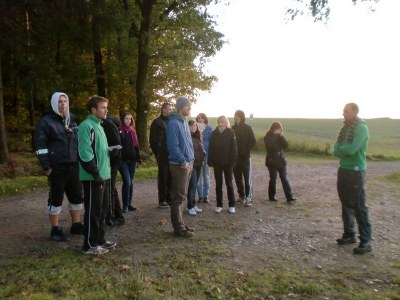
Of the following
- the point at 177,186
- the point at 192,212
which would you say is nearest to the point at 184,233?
the point at 177,186

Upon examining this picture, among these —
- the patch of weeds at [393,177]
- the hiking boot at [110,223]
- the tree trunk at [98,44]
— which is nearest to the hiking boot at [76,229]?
the hiking boot at [110,223]

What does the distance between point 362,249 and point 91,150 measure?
4.42 m

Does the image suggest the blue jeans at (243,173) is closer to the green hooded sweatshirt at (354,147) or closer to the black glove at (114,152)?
the green hooded sweatshirt at (354,147)

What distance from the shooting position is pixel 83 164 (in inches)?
220

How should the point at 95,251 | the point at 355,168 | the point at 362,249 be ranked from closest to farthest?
the point at 95,251
the point at 362,249
the point at 355,168

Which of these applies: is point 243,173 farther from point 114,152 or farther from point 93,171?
point 93,171

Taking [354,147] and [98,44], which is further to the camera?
[98,44]

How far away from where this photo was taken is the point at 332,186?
13.9 m

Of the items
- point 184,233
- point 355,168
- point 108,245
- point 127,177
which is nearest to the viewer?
point 108,245

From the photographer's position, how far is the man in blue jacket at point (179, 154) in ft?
21.5

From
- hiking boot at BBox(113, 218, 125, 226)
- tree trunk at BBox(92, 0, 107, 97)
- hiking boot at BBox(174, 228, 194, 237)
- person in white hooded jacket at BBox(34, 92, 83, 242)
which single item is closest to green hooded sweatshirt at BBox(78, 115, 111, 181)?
person in white hooded jacket at BBox(34, 92, 83, 242)

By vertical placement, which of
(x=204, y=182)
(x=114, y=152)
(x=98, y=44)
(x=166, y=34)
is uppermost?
(x=166, y=34)

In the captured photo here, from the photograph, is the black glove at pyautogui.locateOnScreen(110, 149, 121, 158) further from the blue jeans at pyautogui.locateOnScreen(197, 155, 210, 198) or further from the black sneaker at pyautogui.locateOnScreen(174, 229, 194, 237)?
the blue jeans at pyautogui.locateOnScreen(197, 155, 210, 198)

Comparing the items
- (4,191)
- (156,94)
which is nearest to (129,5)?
(156,94)
